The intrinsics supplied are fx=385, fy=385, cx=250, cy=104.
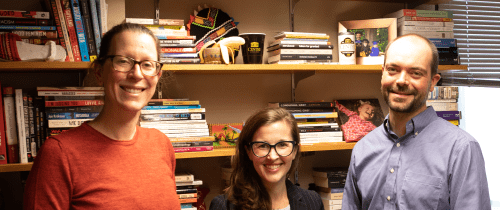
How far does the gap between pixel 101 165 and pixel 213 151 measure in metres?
0.92

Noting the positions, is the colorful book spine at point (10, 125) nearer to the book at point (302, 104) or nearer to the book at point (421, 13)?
the book at point (302, 104)

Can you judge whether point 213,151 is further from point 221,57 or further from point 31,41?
point 31,41

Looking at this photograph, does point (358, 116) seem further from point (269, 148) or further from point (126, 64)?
point (126, 64)

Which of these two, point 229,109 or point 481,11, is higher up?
point 481,11

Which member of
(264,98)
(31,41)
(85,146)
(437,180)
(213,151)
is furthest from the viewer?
(264,98)

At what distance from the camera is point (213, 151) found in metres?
1.97

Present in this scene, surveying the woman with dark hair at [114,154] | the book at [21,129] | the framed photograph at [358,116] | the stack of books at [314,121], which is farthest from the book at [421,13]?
the book at [21,129]

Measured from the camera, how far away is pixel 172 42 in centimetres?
191

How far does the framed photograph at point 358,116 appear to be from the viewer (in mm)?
2244

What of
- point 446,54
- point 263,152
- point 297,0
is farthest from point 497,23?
point 263,152

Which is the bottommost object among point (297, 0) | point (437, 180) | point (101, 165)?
point (437, 180)

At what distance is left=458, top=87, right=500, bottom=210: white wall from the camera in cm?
247

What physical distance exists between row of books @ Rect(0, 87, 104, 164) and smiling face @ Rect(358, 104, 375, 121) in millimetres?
1523

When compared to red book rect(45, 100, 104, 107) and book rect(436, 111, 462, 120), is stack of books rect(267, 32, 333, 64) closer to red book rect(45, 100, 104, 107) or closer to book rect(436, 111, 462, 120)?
book rect(436, 111, 462, 120)
